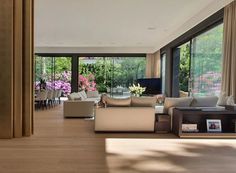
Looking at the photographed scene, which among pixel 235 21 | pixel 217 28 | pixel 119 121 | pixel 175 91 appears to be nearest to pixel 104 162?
pixel 119 121

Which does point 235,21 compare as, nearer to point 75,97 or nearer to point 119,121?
point 119,121

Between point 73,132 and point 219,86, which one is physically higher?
point 219,86

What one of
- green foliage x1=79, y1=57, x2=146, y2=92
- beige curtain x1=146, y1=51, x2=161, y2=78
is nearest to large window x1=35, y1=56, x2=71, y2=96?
green foliage x1=79, y1=57, x2=146, y2=92

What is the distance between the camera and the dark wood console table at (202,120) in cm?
600

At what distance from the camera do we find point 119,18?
344 inches

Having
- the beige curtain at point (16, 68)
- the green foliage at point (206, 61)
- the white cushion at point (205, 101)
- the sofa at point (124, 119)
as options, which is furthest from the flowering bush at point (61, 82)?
the white cushion at point (205, 101)

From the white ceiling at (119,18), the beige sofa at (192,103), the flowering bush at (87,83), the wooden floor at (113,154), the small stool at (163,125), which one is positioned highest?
the white ceiling at (119,18)

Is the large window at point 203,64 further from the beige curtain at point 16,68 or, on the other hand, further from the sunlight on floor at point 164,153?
the beige curtain at point 16,68

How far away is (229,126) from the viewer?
21.2 feet

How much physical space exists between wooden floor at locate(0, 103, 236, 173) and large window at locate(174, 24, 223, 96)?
8.65ft

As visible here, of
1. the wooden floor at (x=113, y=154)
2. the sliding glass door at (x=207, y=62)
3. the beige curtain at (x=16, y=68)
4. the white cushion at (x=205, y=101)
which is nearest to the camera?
the wooden floor at (x=113, y=154)

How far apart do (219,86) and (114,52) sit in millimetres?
9310

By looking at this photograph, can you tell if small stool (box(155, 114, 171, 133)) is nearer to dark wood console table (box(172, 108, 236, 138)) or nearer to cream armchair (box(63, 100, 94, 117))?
dark wood console table (box(172, 108, 236, 138))

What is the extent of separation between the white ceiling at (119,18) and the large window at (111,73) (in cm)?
311
